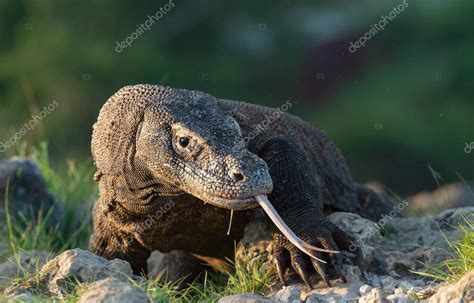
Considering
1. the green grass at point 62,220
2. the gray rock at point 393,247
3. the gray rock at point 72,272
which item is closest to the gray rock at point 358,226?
the gray rock at point 393,247

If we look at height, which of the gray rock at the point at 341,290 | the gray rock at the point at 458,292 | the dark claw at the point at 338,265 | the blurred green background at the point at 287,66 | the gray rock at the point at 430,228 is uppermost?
the gray rock at the point at 458,292

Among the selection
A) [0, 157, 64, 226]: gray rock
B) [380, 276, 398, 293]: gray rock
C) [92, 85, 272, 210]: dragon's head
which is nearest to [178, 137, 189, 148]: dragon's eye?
[92, 85, 272, 210]: dragon's head

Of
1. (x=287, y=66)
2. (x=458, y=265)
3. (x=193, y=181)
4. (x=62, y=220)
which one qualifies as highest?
(x=193, y=181)

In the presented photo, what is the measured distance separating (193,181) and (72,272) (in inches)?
28.7

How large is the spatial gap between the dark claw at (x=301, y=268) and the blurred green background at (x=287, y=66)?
1348 centimetres

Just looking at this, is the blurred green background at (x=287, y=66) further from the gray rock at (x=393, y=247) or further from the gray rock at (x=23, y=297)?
the gray rock at (x=23, y=297)

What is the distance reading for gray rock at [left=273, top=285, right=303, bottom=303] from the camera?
5391 millimetres

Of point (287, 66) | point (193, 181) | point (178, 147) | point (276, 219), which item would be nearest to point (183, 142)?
point (178, 147)

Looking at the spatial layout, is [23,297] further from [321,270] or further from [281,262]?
[321,270]

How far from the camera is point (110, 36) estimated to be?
2312cm

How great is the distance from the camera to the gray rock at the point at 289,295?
5.39 m

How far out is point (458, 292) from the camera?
4793 millimetres

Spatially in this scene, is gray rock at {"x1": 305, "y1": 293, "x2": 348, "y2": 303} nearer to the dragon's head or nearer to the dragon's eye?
the dragon's head

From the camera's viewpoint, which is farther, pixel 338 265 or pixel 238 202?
pixel 338 265
